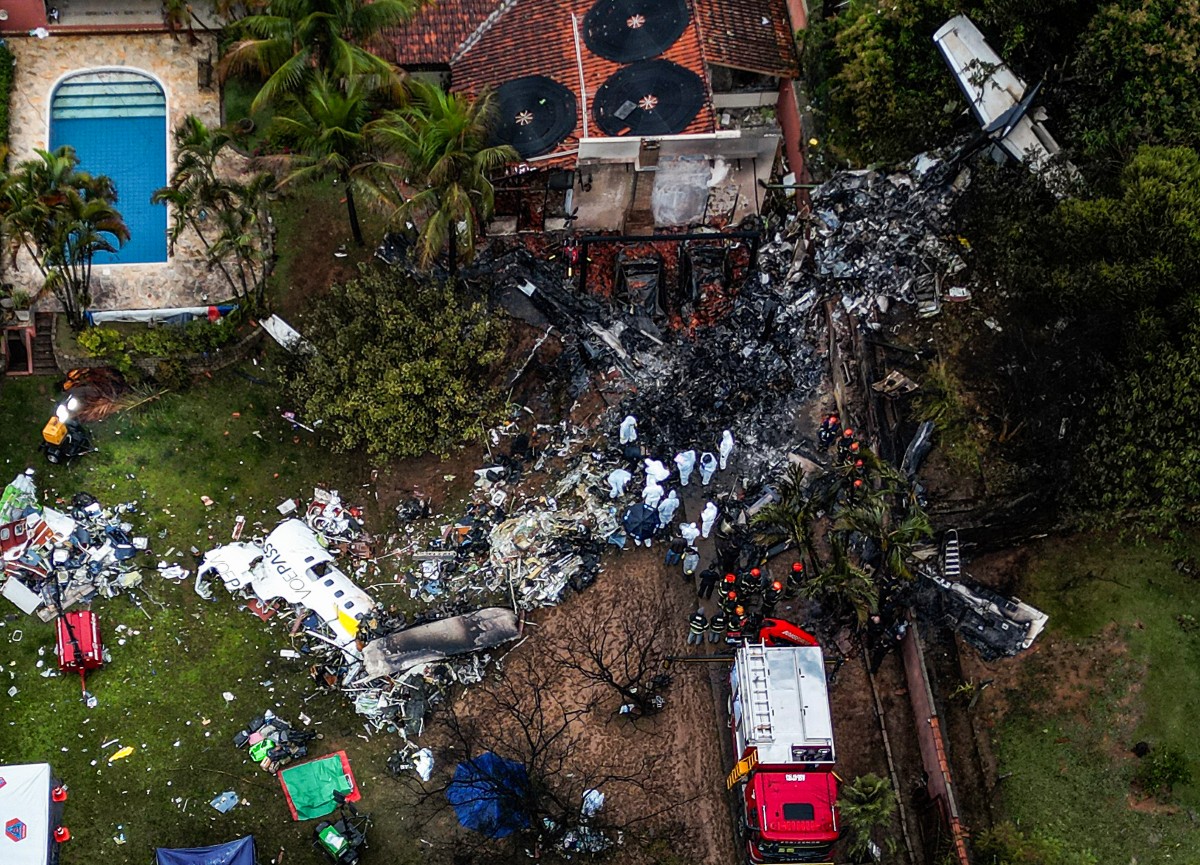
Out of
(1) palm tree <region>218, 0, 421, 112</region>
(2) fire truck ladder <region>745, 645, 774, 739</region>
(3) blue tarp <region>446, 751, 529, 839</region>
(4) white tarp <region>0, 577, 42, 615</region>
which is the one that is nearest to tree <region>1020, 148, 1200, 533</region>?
(2) fire truck ladder <region>745, 645, 774, 739</region>

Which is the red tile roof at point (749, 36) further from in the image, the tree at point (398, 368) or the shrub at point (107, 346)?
the shrub at point (107, 346)

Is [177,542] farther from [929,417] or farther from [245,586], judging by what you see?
[929,417]

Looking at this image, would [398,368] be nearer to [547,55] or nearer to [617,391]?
[617,391]

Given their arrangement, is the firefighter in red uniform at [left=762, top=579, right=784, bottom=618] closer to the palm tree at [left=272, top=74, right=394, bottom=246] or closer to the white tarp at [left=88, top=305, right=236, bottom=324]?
the palm tree at [left=272, top=74, right=394, bottom=246]

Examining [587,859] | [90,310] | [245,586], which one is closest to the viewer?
[587,859]

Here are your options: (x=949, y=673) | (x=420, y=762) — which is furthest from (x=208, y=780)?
(x=949, y=673)
